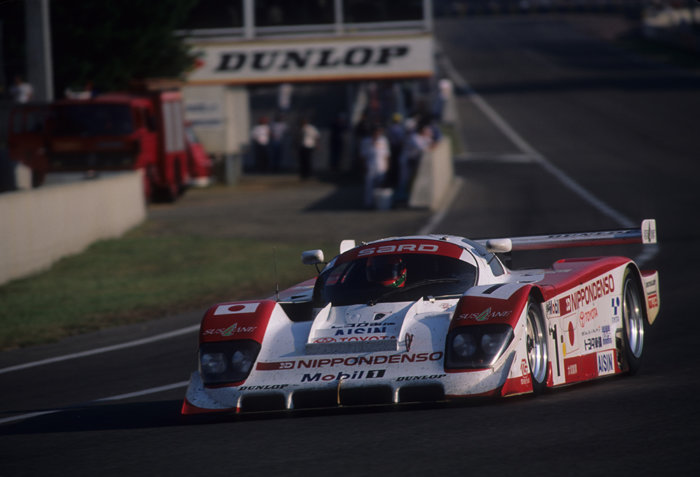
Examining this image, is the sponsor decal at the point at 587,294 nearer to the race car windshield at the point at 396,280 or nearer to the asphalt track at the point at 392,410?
the asphalt track at the point at 392,410

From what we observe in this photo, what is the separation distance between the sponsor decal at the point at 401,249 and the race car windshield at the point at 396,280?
0.18 feet

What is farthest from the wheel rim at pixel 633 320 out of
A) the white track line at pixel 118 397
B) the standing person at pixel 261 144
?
the standing person at pixel 261 144

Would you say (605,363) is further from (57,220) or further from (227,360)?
(57,220)

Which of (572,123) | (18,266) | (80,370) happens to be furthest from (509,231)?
(572,123)

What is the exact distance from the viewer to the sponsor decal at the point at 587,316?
351 inches

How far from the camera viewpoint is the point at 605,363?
9.04 m

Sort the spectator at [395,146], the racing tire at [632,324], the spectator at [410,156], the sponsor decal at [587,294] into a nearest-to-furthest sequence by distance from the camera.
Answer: the sponsor decal at [587,294], the racing tire at [632,324], the spectator at [410,156], the spectator at [395,146]

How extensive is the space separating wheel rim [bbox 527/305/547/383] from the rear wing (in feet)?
6.32

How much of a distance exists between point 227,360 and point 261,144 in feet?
108

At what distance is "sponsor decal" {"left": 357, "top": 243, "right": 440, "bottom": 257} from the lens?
9.23 metres

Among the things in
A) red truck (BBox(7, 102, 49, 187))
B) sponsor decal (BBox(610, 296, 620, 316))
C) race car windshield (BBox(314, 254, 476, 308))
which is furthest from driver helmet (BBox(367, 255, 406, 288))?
red truck (BBox(7, 102, 49, 187))

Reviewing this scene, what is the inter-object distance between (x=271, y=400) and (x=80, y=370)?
13.3 feet

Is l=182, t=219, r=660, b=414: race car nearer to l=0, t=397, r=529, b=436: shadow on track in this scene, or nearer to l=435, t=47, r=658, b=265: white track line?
l=0, t=397, r=529, b=436: shadow on track

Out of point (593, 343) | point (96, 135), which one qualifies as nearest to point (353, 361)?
point (593, 343)
